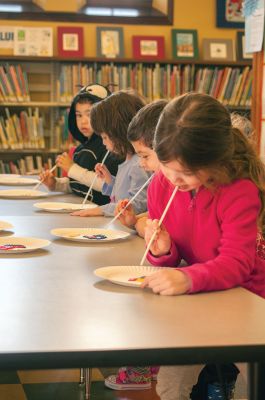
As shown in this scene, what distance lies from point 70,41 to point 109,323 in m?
4.53

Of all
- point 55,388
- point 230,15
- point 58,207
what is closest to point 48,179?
point 58,207

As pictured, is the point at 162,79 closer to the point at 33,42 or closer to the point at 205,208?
the point at 33,42

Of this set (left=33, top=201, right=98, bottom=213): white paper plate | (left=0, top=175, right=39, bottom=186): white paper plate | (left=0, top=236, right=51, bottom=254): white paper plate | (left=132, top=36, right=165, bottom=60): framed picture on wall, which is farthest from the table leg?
(left=132, top=36, right=165, bottom=60): framed picture on wall

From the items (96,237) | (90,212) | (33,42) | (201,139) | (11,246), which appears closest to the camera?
(201,139)

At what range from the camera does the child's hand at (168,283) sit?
1.25m

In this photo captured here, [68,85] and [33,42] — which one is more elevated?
[33,42]

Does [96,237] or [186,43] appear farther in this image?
[186,43]

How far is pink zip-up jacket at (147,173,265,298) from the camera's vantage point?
133 cm

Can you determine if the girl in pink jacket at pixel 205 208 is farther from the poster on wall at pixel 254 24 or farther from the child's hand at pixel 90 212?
the poster on wall at pixel 254 24

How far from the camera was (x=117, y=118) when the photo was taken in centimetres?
260

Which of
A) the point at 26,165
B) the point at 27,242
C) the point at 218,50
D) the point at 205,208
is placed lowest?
the point at 26,165

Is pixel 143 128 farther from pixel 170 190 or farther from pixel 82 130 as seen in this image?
pixel 82 130

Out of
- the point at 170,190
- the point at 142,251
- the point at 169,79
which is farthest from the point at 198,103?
the point at 169,79

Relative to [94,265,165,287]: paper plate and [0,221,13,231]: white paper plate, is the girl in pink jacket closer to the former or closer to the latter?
[94,265,165,287]: paper plate
